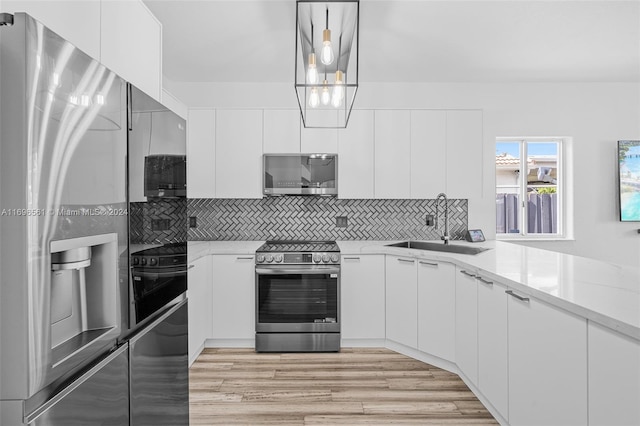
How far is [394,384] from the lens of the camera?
2.66 m

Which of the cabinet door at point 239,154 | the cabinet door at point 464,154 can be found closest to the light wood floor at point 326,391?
the cabinet door at point 239,154

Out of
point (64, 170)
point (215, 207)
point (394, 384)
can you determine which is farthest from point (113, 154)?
point (215, 207)

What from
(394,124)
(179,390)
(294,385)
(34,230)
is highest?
(394,124)

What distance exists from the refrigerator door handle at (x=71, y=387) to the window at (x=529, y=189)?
3998mm

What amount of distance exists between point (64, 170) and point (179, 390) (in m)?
1.13

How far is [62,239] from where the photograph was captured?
89 centimetres

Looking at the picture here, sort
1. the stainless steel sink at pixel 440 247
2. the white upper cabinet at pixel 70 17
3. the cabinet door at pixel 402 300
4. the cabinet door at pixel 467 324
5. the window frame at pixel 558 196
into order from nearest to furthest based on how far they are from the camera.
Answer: the white upper cabinet at pixel 70 17, the cabinet door at pixel 467 324, the cabinet door at pixel 402 300, the stainless steel sink at pixel 440 247, the window frame at pixel 558 196

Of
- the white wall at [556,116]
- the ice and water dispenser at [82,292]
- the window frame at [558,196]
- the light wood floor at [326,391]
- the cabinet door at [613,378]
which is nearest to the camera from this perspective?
the ice and water dispenser at [82,292]

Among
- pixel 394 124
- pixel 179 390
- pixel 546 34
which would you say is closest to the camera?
pixel 179 390

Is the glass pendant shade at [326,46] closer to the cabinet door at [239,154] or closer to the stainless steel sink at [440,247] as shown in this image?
the cabinet door at [239,154]

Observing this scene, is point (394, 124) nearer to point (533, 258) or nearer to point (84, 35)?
point (533, 258)

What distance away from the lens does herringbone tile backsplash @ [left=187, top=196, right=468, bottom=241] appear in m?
3.99

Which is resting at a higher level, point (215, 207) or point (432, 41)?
point (432, 41)

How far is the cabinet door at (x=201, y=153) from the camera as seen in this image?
366cm
